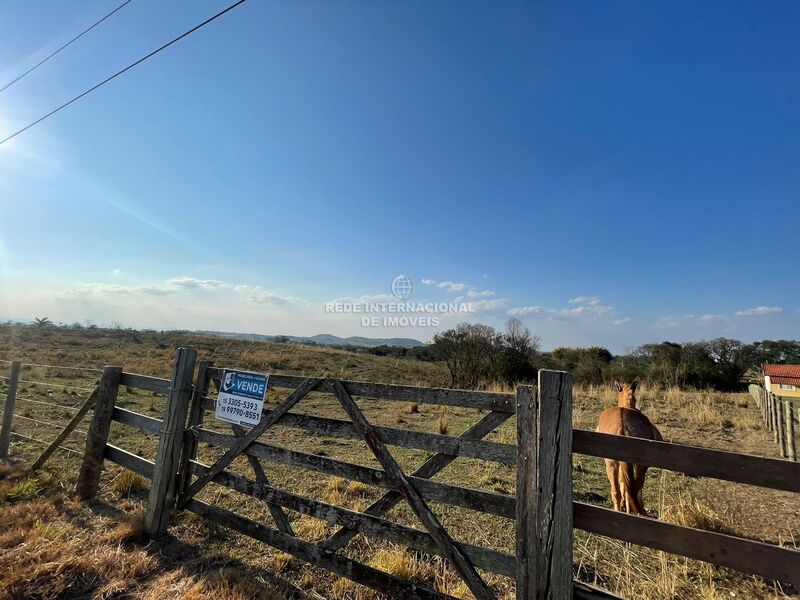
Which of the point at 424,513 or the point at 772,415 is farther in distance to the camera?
the point at 772,415

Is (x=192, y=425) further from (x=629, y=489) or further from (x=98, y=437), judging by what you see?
(x=629, y=489)

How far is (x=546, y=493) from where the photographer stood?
238 cm

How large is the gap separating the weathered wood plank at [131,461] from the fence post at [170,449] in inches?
13.8

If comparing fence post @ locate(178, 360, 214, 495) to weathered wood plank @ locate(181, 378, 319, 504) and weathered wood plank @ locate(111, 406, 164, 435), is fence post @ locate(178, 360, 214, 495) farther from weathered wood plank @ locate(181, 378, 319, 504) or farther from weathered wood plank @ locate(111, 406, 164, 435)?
weathered wood plank @ locate(111, 406, 164, 435)

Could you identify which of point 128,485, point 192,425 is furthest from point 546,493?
point 128,485

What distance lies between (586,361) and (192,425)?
98.7 feet

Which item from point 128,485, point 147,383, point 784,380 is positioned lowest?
point 128,485

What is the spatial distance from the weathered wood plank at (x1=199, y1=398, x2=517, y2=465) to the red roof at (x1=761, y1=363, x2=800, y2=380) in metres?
44.9

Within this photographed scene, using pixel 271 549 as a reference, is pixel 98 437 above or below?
above

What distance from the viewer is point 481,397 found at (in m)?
2.81

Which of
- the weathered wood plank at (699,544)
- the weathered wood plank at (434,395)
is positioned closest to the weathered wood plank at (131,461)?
the weathered wood plank at (434,395)

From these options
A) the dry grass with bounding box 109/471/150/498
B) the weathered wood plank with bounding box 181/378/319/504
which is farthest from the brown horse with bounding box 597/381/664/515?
the dry grass with bounding box 109/471/150/498

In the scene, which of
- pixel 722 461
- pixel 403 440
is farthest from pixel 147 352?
pixel 722 461

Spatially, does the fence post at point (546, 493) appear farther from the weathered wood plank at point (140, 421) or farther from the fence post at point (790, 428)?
the fence post at point (790, 428)
